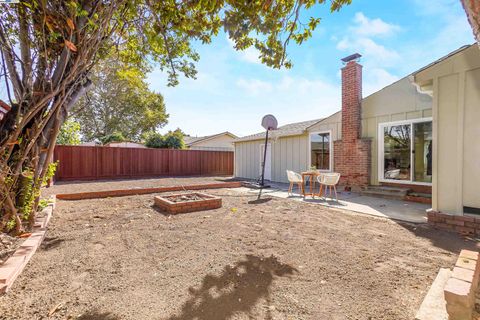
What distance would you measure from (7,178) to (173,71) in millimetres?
3483

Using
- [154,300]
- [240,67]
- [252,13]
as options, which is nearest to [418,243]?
[154,300]

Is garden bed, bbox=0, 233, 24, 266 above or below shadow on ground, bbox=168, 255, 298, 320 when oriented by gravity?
above

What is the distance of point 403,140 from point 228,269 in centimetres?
719

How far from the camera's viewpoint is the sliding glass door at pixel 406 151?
21.6ft

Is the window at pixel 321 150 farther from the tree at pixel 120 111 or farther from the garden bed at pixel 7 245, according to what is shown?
the tree at pixel 120 111

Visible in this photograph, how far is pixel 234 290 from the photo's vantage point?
6.89 ft

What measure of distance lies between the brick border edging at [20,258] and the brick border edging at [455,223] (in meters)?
5.75

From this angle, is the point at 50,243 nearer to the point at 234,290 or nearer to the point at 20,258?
the point at 20,258

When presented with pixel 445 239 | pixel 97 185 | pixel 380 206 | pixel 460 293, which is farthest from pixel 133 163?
pixel 460 293

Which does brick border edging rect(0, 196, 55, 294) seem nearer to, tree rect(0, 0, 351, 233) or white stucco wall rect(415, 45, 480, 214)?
tree rect(0, 0, 351, 233)

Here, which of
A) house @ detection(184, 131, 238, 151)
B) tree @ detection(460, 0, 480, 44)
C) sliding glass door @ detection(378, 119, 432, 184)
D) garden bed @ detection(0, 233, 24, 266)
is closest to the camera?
tree @ detection(460, 0, 480, 44)

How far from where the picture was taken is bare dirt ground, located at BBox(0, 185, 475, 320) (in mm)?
1828

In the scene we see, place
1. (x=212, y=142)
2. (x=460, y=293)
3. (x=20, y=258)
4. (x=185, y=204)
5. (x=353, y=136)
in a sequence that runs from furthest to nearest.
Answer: (x=212, y=142) → (x=353, y=136) → (x=185, y=204) → (x=20, y=258) → (x=460, y=293)

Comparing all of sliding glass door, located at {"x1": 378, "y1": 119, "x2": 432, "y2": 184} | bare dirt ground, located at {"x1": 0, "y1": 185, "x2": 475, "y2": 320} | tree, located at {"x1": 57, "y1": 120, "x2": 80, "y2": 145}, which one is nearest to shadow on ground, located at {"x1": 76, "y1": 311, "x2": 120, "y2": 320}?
bare dirt ground, located at {"x1": 0, "y1": 185, "x2": 475, "y2": 320}
